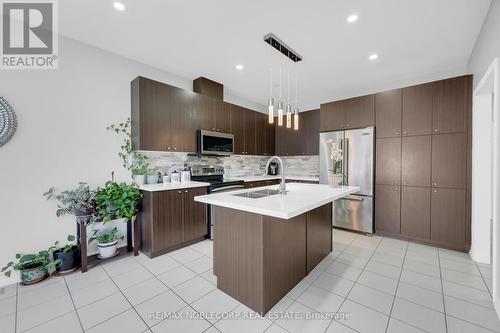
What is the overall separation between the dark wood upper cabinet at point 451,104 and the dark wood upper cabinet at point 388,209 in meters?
1.11

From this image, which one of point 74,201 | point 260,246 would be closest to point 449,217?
point 260,246

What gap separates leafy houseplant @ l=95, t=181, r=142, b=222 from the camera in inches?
96.3

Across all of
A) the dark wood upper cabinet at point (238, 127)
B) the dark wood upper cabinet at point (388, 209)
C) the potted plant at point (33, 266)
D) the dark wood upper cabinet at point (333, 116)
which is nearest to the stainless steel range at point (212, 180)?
the dark wood upper cabinet at point (238, 127)

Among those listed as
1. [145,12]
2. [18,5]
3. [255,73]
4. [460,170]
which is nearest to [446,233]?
[460,170]

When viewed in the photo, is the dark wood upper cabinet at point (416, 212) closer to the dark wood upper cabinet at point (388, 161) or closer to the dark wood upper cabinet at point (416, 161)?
the dark wood upper cabinet at point (416, 161)

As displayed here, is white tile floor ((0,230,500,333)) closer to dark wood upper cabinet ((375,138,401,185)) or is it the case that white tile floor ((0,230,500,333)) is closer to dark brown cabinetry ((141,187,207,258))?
dark brown cabinetry ((141,187,207,258))

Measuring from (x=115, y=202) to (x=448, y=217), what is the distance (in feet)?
15.0

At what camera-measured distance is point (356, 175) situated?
365 cm

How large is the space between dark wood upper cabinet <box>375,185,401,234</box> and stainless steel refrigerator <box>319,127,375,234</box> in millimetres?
141

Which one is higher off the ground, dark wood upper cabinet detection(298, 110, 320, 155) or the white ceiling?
the white ceiling

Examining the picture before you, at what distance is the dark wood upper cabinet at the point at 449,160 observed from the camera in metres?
2.86

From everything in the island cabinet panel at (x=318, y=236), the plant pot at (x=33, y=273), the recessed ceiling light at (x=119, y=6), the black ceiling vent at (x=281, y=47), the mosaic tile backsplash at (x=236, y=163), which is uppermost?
the recessed ceiling light at (x=119, y=6)

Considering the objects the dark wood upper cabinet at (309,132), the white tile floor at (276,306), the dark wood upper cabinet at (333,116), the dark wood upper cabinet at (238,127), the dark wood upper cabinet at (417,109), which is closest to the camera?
the white tile floor at (276,306)

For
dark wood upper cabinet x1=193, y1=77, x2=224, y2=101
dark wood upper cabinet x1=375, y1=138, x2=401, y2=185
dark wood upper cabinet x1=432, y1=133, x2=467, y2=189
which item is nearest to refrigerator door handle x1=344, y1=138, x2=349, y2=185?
dark wood upper cabinet x1=375, y1=138, x2=401, y2=185
